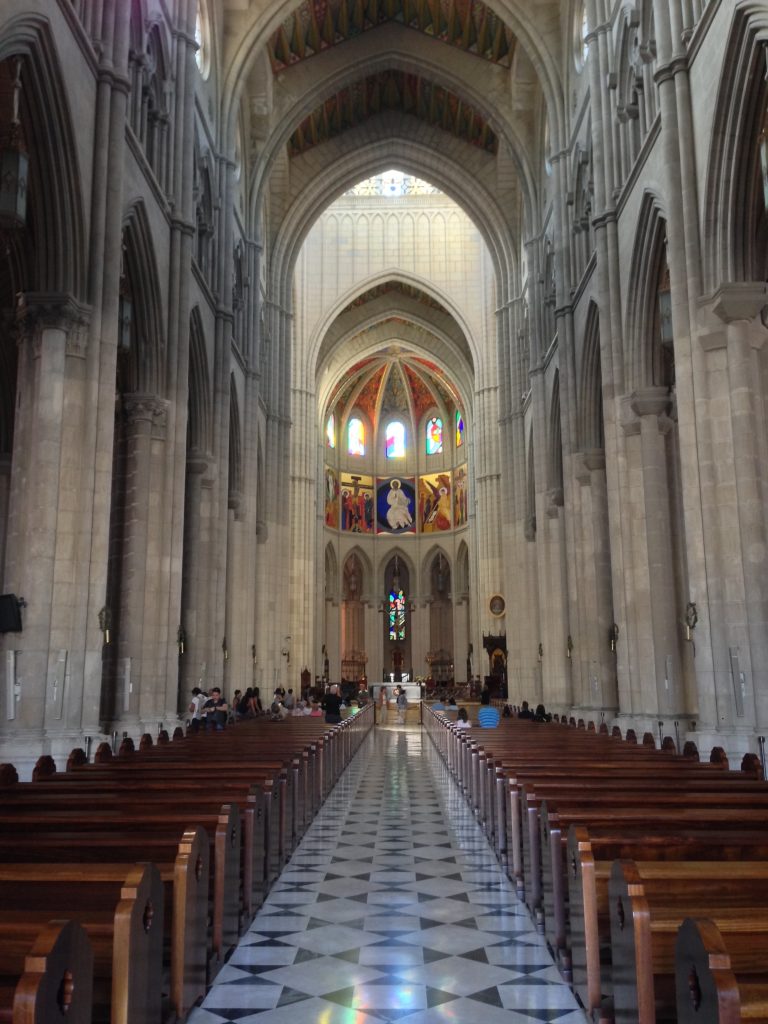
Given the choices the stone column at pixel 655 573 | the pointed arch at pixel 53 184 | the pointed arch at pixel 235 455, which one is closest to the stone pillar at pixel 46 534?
the pointed arch at pixel 53 184

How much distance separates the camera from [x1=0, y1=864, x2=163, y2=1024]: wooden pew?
3307 millimetres

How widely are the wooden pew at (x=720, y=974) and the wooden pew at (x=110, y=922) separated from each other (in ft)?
6.29

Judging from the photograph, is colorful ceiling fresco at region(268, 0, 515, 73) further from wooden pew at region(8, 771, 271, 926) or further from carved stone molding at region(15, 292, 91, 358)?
wooden pew at region(8, 771, 271, 926)

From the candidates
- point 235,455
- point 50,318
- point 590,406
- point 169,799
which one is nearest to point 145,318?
point 50,318

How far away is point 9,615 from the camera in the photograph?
11219 mm

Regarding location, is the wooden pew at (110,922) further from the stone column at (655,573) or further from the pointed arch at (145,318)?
the pointed arch at (145,318)

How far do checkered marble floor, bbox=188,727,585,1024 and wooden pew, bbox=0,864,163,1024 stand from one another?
1.13 metres

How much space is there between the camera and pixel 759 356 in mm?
12414

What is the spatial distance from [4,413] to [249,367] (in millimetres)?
9112

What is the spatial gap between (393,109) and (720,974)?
33.2 meters

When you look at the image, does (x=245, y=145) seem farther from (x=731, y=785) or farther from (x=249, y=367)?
(x=731, y=785)

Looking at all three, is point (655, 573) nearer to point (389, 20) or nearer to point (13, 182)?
point (13, 182)

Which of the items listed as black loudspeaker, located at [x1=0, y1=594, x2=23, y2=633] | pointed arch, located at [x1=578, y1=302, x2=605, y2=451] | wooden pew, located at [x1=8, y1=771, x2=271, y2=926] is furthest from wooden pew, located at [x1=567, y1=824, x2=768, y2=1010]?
pointed arch, located at [x1=578, y1=302, x2=605, y2=451]

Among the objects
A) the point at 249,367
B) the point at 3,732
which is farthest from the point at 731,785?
the point at 249,367
